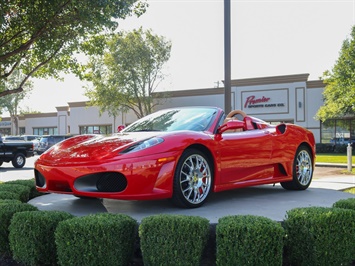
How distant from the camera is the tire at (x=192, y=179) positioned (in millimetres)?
4656

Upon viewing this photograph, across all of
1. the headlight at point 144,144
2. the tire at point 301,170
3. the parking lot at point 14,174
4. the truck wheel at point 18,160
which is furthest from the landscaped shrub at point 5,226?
the truck wheel at point 18,160

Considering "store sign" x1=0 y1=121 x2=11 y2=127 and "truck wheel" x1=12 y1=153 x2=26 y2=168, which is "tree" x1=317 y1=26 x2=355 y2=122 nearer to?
"truck wheel" x1=12 y1=153 x2=26 y2=168

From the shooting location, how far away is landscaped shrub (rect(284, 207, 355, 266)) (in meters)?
3.55

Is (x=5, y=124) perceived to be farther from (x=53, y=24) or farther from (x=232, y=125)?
(x=232, y=125)

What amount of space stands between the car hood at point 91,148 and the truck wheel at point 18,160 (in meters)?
14.6

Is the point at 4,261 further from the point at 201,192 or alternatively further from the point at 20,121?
the point at 20,121

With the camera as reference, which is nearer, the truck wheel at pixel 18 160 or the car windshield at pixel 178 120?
the car windshield at pixel 178 120

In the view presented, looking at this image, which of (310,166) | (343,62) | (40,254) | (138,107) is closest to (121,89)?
(138,107)

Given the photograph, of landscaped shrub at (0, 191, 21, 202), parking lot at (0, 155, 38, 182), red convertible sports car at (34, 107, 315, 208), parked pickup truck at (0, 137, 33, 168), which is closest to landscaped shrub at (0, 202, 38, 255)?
red convertible sports car at (34, 107, 315, 208)

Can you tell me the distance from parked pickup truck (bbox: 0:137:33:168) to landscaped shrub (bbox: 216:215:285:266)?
667 inches

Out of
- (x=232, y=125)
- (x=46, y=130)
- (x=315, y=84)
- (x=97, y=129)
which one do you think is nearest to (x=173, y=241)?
(x=232, y=125)

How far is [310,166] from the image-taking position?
684cm

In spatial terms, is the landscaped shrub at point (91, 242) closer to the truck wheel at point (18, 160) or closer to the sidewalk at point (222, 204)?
the sidewalk at point (222, 204)

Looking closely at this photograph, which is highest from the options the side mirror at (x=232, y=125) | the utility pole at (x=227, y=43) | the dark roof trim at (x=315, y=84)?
the dark roof trim at (x=315, y=84)
